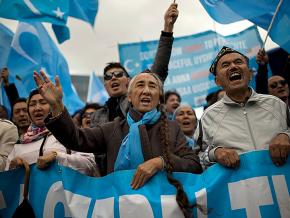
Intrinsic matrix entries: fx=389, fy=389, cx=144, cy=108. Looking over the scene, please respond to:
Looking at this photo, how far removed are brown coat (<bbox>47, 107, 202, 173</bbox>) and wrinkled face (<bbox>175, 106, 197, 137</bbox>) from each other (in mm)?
2290

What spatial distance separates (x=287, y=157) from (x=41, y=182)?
78.4 inches

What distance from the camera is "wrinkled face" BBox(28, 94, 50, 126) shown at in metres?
3.78

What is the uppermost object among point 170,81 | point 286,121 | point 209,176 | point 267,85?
point 170,81

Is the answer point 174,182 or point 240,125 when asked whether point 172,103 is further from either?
point 174,182

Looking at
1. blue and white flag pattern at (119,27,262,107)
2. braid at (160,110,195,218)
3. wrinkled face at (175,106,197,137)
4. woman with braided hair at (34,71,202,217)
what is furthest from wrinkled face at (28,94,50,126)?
blue and white flag pattern at (119,27,262,107)

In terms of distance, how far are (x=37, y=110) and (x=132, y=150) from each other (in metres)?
1.39

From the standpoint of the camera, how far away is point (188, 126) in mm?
5449

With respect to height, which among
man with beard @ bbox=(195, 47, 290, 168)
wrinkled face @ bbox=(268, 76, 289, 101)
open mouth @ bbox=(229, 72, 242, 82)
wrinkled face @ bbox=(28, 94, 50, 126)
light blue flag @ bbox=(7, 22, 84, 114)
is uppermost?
light blue flag @ bbox=(7, 22, 84, 114)

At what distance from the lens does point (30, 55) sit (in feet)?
22.9

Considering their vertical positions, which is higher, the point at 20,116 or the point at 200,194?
the point at 20,116

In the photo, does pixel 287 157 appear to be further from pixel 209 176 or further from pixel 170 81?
pixel 170 81

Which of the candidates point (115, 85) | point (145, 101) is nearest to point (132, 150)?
point (145, 101)

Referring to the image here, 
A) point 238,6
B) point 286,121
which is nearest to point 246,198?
point 286,121

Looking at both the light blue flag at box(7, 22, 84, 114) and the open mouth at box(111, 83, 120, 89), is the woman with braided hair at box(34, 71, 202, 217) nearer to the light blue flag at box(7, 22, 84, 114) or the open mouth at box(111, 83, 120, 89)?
the open mouth at box(111, 83, 120, 89)
